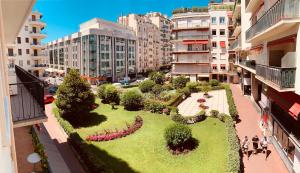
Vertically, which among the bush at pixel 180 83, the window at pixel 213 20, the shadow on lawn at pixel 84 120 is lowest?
the shadow on lawn at pixel 84 120

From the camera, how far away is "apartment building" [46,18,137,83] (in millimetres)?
75625

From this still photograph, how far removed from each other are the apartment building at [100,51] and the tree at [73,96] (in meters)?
47.7

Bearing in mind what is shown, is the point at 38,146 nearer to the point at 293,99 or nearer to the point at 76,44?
the point at 293,99

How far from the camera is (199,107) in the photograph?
33.3 metres

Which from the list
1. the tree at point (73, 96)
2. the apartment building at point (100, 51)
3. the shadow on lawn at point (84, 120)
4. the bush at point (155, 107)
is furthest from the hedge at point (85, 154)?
the apartment building at point (100, 51)

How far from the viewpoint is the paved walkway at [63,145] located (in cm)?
1809

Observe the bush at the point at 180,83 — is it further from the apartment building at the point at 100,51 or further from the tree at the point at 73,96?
the apartment building at the point at 100,51

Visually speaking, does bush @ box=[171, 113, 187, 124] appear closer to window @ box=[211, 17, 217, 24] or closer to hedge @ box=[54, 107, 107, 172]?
hedge @ box=[54, 107, 107, 172]

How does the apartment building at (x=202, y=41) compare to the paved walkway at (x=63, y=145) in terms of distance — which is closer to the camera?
the paved walkway at (x=63, y=145)

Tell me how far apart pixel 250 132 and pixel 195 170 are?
8.56 m

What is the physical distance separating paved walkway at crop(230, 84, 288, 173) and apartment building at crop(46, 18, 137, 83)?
48.6 m

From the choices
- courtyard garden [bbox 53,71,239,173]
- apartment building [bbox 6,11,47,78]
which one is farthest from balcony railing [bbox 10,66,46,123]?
apartment building [bbox 6,11,47,78]

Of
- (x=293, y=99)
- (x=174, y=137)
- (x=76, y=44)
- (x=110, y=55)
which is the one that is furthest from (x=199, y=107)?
(x=76, y=44)

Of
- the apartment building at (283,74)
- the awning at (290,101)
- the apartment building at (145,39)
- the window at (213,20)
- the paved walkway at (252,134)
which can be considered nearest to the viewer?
the apartment building at (283,74)
